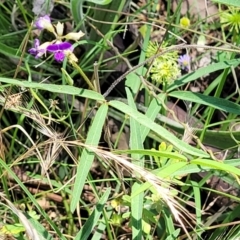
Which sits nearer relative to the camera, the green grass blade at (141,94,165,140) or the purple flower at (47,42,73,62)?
the purple flower at (47,42,73,62)

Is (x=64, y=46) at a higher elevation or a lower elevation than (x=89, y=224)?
higher

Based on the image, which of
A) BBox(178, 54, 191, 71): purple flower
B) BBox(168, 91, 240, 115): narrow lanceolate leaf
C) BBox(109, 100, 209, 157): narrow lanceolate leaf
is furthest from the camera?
BBox(178, 54, 191, 71): purple flower

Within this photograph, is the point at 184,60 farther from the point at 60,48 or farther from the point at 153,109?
the point at 60,48

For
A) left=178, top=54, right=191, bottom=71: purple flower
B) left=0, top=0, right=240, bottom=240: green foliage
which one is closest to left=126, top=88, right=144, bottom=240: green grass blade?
left=0, top=0, right=240, bottom=240: green foliage

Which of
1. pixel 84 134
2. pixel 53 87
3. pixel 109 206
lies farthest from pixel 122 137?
pixel 53 87

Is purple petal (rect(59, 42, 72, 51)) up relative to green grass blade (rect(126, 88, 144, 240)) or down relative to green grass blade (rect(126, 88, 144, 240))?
up

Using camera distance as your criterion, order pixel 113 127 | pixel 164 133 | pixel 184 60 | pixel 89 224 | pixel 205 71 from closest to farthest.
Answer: pixel 164 133 < pixel 89 224 < pixel 205 71 < pixel 184 60 < pixel 113 127

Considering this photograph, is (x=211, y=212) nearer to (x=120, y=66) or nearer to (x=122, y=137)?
(x=122, y=137)

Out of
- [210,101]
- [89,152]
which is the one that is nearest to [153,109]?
[210,101]

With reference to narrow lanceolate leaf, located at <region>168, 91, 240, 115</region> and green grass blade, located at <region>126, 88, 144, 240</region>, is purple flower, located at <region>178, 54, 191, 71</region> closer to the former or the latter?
narrow lanceolate leaf, located at <region>168, 91, 240, 115</region>

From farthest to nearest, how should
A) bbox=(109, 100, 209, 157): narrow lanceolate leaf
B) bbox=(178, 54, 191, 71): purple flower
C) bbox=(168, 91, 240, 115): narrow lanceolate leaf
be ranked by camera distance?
bbox=(178, 54, 191, 71): purple flower → bbox=(168, 91, 240, 115): narrow lanceolate leaf → bbox=(109, 100, 209, 157): narrow lanceolate leaf

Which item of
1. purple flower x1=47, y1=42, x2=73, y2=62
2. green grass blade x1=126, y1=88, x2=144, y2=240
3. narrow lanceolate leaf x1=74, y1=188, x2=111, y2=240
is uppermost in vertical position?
purple flower x1=47, y1=42, x2=73, y2=62
